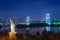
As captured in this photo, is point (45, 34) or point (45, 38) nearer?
point (45, 38)

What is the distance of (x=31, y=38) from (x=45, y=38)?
27 centimetres

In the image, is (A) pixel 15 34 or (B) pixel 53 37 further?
(A) pixel 15 34

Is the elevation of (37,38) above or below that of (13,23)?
below

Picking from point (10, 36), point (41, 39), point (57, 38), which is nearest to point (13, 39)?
point (10, 36)

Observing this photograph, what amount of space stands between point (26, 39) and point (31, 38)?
0.38ft

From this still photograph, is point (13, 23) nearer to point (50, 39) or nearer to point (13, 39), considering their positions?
point (13, 39)

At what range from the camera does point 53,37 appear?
4.32 meters

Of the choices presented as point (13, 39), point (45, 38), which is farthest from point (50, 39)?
point (13, 39)

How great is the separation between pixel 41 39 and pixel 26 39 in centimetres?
33

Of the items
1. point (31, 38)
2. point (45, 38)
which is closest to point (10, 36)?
point (31, 38)

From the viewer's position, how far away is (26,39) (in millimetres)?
4352

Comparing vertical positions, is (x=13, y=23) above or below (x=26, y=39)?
above

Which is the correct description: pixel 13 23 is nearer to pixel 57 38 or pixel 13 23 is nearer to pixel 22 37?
pixel 22 37

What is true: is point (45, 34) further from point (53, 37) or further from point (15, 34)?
point (15, 34)
